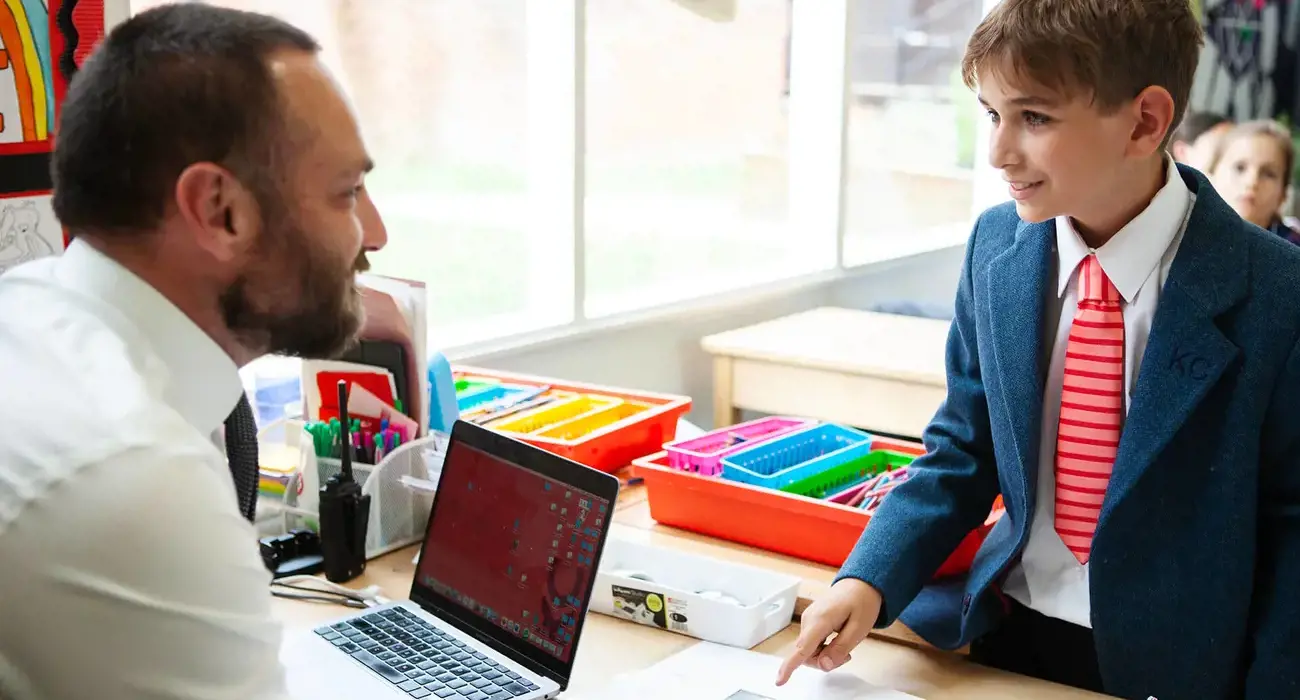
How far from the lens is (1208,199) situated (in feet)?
4.87

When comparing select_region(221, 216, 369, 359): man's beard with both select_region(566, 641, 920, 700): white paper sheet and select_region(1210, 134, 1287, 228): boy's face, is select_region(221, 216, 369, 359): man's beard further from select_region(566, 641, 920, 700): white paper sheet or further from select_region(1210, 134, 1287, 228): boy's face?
select_region(1210, 134, 1287, 228): boy's face

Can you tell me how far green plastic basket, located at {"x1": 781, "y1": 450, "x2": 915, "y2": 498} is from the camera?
184 cm

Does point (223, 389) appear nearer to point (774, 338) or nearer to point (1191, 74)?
point (1191, 74)

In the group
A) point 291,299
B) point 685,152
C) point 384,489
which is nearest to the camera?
point 291,299

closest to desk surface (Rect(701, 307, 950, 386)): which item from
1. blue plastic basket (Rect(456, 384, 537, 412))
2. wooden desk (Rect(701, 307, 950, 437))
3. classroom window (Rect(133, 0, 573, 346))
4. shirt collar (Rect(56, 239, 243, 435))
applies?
wooden desk (Rect(701, 307, 950, 437))

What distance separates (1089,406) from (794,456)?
57 cm

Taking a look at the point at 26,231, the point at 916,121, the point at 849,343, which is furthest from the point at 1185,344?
the point at 916,121

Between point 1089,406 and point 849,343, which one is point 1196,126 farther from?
point 1089,406

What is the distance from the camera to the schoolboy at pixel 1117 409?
1.42 meters

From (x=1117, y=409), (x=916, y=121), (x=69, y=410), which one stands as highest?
(x=916, y=121)

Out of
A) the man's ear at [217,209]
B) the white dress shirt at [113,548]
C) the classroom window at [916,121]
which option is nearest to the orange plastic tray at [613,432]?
the man's ear at [217,209]

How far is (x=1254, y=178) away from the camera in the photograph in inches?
146

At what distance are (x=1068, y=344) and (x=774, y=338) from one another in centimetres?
169

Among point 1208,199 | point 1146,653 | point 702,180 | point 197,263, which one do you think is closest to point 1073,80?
point 1208,199
